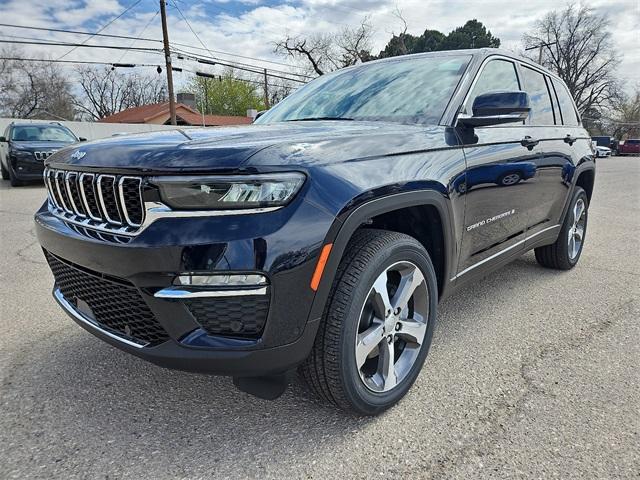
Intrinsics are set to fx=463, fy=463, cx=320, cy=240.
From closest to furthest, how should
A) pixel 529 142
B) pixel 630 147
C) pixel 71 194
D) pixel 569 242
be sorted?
pixel 71 194 → pixel 529 142 → pixel 569 242 → pixel 630 147

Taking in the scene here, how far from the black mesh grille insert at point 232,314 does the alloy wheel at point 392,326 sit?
47 cm

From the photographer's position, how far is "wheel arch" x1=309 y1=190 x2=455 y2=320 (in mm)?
1713

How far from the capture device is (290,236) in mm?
1589

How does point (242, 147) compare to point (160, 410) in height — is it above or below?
above

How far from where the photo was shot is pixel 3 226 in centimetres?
655

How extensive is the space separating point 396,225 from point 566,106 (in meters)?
2.90

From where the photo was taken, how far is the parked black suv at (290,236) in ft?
5.19

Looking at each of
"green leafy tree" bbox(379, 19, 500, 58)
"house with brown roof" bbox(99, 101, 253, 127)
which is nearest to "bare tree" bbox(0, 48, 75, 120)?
"house with brown roof" bbox(99, 101, 253, 127)

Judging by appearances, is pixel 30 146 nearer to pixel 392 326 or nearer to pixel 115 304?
pixel 115 304

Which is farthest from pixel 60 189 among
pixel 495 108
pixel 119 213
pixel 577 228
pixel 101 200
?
pixel 577 228

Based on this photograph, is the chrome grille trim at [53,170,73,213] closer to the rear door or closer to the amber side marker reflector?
the amber side marker reflector

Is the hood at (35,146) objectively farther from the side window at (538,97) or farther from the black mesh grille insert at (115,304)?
the side window at (538,97)

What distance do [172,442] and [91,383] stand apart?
2.31ft

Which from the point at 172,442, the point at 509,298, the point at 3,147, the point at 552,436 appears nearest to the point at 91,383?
the point at 172,442
